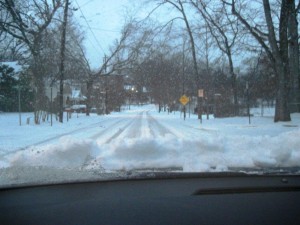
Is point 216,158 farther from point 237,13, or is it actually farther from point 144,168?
point 237,13

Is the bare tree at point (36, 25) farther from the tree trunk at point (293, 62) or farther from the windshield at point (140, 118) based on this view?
the tree trunk at point (293, 62)

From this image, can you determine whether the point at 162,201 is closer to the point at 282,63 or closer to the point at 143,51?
the point at 282,63

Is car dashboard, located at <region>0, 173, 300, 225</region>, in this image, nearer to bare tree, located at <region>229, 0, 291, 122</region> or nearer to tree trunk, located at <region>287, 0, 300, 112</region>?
bare tree, located at <region>229, 0, 291, 122</region>

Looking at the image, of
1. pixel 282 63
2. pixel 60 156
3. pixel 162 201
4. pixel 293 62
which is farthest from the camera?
pixel 293 62

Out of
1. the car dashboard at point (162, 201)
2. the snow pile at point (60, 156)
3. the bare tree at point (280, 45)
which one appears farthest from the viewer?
the bare tree at point (280, 45)

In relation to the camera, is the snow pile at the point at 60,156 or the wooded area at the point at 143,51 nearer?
the snow pile at the point at 60,156

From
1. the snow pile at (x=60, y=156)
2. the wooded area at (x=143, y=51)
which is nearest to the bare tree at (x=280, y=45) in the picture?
the wooded area at (x=143, y=51)

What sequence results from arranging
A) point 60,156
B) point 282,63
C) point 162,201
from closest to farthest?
1. point 162,201
2. point 60,156
3. point 282,63

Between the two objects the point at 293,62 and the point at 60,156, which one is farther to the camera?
the point at 293,62

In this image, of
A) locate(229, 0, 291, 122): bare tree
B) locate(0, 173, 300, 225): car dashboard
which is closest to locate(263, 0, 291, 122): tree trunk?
locate(229, 0, 291, 122): bare tree

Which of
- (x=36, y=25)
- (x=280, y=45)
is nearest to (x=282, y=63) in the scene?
(x=280, y=45)

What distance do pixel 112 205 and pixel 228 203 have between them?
3.27ft

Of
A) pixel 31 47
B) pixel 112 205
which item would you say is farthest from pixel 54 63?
pixel 112 205

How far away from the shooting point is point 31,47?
110ft
